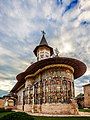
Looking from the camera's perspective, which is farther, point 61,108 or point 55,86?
point 55,86

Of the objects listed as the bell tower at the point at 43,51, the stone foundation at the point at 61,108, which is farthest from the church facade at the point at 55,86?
the bell tower at the point at 43,51

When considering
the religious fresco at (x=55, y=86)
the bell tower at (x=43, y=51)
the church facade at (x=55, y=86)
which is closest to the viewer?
A: the church facade at (x=55, y=86)

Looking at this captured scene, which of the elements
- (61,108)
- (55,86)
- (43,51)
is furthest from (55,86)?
(43,51)

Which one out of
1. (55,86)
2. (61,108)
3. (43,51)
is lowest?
(61,108)

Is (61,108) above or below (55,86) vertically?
below

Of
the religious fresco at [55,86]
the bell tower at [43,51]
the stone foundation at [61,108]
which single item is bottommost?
the stone foundation at [61,108]

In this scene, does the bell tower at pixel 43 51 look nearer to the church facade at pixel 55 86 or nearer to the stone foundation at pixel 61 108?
the church facade at pixel 55 86

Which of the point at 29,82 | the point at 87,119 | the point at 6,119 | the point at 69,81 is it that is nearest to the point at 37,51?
the point at 29,82

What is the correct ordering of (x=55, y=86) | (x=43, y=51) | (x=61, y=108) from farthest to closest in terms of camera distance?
(x=43, y=51) → (x=55, y=86) → (x=61, y=108)

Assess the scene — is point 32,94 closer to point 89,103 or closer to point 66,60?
point 66,60

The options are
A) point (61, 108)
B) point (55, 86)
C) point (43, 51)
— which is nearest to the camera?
point (61, 108)

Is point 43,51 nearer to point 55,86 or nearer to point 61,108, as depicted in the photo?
point 55,86

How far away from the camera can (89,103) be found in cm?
3966

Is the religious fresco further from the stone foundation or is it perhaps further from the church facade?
the stone foundation
